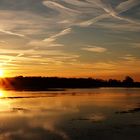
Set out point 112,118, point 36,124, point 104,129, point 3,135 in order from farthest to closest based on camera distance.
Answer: point 112,118
point 36,124
point 104,129
point 3,135

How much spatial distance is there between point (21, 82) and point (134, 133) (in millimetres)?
156461

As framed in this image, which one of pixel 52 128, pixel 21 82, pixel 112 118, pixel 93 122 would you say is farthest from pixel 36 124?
pixel 21 82

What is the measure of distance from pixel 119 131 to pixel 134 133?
111cm

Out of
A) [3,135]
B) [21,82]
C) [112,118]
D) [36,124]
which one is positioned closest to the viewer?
[3,135]

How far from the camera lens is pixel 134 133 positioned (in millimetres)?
24000

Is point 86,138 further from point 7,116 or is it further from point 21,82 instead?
point 21,82

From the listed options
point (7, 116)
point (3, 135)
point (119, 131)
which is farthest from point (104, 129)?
point (7, 116)

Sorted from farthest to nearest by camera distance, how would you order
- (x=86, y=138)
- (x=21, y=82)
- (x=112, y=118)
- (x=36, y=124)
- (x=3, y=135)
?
1. (x=21, y=82)
2. (x=112, y=118)
3. (x=36, y=124)
4. (x=3, y=135)
5. (x=86, y=138)

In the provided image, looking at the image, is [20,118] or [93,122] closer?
[93,122]

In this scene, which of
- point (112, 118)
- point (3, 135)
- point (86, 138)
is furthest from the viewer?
point (112, 118)

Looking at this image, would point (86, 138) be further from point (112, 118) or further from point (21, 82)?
point (21, 82)

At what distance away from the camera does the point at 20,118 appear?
1289 inches

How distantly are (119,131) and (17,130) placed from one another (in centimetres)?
737

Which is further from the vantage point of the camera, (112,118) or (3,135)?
(112,118)
